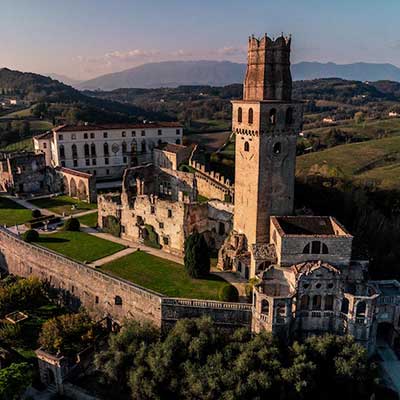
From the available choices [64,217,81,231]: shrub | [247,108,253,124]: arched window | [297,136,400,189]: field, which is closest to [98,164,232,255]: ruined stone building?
[64,217,81,231]: shrub

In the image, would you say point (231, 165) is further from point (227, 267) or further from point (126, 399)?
point (126, 399)

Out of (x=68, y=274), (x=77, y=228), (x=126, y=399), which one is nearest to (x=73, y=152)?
(x=77, y=228)

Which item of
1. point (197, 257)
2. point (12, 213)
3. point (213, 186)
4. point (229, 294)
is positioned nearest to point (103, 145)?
point (12, 213)

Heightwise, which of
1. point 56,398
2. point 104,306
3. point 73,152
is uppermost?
point 73,152

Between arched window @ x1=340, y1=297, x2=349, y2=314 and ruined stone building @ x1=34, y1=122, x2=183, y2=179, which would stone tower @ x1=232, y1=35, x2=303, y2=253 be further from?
ruined stone building @ x1=34, y1=122, x2=183, y2=179

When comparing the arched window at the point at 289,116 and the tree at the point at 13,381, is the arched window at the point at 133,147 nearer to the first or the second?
the arched window at the point at 289,116

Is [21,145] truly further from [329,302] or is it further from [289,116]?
[329,302]
